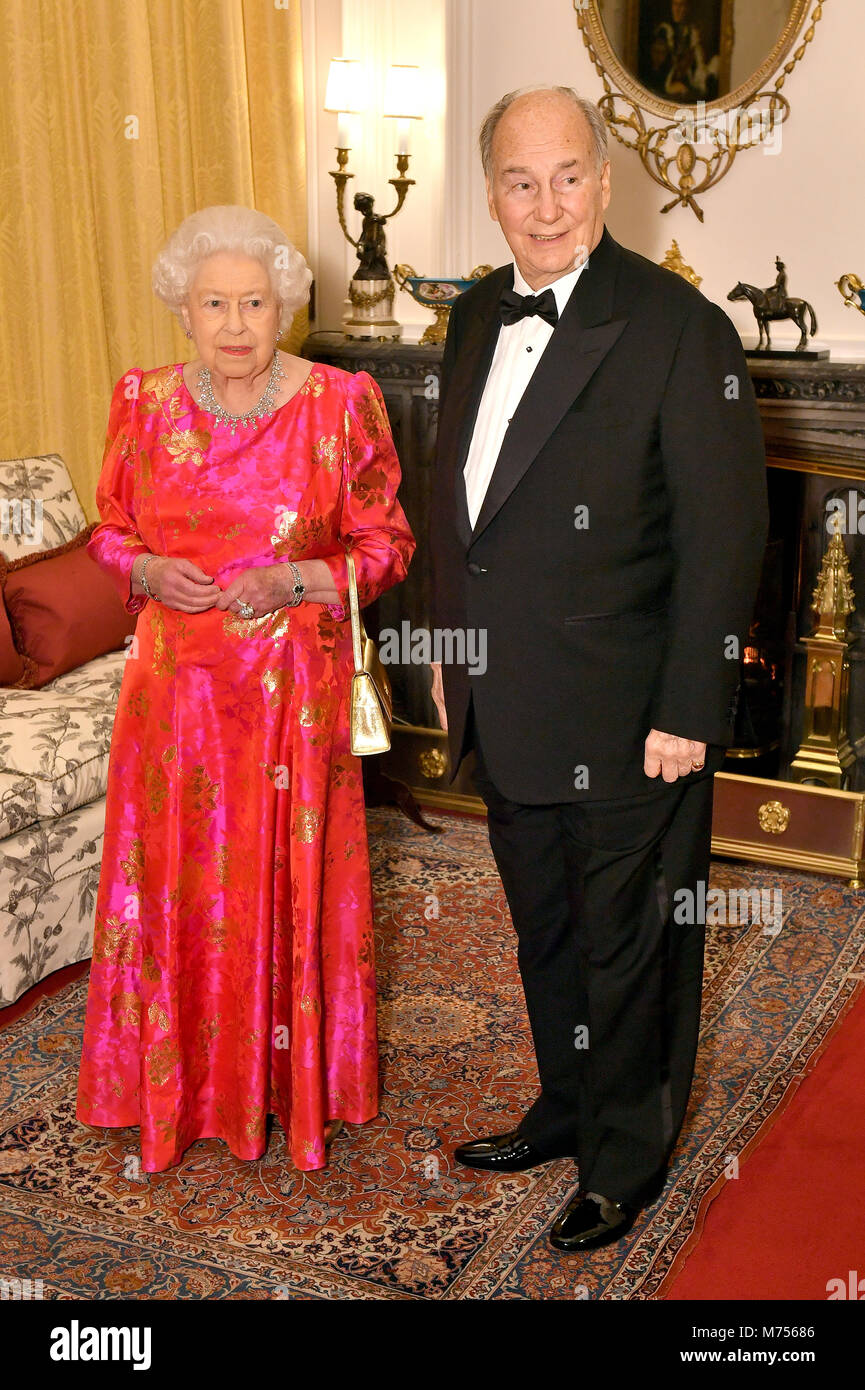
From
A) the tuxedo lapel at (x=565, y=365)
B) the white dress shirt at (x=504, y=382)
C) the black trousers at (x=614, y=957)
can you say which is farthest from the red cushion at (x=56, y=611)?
the tuxedo lapel at (x=565, y=365)

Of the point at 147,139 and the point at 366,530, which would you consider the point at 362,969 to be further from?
the point at 147,139

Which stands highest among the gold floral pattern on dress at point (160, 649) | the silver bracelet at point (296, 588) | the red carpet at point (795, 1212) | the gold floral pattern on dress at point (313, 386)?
the gold floral pattern on dress at point (313, 386)

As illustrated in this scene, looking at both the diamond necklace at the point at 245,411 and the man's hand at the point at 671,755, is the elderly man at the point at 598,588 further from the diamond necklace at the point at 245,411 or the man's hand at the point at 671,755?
the diamond necklace at the point at 245,411

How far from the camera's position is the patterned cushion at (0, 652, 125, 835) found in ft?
10.2

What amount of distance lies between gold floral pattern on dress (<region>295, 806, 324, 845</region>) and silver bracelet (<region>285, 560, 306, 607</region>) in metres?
0.34

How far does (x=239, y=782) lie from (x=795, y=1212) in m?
1.20

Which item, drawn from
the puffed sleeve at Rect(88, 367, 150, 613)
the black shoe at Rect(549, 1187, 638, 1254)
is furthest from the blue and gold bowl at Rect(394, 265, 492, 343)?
the black shoe at Rect(549, 1187, 638, 1254)

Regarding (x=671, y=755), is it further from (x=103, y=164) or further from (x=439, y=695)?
(x=103, y=164)

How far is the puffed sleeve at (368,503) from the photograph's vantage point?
7.90 ft

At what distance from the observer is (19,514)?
373cm

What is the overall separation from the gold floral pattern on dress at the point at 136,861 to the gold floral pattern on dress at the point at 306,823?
0.29m

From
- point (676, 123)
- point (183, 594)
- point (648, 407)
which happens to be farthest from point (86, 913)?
point (676, 123)

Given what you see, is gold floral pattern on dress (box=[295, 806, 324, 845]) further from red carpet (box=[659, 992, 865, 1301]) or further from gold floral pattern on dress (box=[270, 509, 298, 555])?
red carpet (box=[659, 992, 865, 1301])

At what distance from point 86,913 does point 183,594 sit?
4.06 feet
